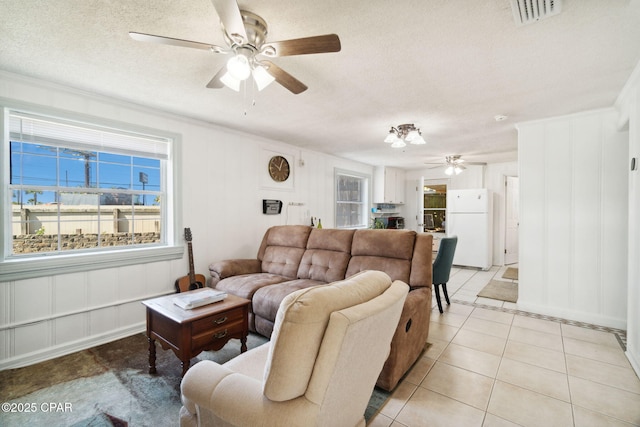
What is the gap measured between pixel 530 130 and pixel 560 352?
2.57m

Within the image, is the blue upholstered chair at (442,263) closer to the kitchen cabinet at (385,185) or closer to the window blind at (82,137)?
the kitchen cabinet at (385,185)

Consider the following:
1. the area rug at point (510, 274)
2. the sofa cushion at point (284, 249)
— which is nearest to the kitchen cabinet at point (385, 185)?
the area rug at point (510, 274)

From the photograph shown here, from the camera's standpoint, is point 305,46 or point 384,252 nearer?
point 305,46

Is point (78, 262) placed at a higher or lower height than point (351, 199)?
lower

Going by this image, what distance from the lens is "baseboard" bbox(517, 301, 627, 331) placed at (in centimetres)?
306

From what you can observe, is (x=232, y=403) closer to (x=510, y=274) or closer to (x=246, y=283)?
(x=246, y=283)

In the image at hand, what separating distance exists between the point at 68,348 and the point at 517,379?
3.88 m

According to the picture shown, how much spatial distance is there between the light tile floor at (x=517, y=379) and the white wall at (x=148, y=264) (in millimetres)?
2706

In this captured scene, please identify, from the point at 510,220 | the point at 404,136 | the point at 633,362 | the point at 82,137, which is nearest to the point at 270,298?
the point at 82,137

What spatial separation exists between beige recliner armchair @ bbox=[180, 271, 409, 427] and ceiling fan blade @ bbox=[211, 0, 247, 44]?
1.29 m

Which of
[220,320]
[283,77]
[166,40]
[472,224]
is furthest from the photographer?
[472,224]

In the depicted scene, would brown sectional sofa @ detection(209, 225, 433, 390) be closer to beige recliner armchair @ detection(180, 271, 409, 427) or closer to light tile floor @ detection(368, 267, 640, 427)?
light tile floor @ detection(368, 267, 640, 427)

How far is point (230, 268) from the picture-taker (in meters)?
3.40

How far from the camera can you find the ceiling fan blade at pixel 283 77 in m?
1.81
